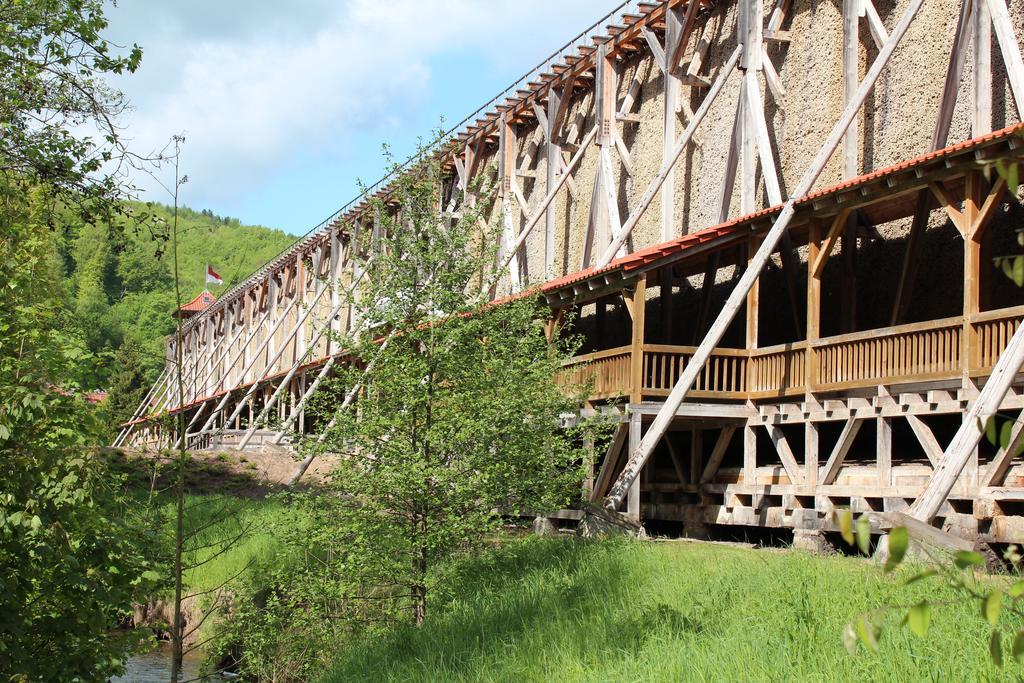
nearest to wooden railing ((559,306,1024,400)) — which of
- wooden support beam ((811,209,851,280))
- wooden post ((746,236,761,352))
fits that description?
wooden post ((746,236,761,352))

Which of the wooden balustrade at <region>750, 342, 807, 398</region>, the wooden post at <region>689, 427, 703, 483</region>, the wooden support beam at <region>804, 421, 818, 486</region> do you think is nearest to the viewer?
the wooden support beam at <region>804, 421, 818, 486</region>

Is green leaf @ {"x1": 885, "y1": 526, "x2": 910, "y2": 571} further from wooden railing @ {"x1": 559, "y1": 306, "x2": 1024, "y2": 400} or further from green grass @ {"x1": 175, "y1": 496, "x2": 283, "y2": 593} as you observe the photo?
green grass @ {"x1": 175, "y1": 496, "x2": 283, "y2": 593}

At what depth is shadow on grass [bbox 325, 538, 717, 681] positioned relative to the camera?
8594 millimetres

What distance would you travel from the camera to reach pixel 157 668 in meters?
17.6

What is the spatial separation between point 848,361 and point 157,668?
11.6 metres

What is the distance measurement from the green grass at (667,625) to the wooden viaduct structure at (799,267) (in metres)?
2.68

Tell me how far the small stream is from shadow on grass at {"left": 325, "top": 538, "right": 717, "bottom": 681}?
19.0 ft

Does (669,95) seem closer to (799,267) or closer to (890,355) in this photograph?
(799,267)

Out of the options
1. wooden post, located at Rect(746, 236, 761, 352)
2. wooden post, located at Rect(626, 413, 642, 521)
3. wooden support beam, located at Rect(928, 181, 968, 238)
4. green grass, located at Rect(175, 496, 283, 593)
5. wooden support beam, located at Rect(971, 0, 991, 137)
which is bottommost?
green grass, located at Rect(175, 496, 283, 593)

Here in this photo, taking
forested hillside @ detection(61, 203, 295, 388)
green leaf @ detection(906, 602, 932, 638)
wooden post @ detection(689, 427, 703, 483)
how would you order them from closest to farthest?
green leaf @ detection(906, 602, 932, 638) < wooden post @ detection(689, 427, 703, 483) < forested hillside @ detection(61, 203, 295, 388)

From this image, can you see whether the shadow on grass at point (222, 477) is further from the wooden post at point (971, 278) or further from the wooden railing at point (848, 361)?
the wooden post at point (971, 278)

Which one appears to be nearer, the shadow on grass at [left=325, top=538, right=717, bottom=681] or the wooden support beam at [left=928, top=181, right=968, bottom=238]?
the shadow on grass at [left=325, top=538, right=717, bottom=681]

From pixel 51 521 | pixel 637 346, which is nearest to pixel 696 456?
pixel 637 346

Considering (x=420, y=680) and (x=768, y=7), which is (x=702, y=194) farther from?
(x=420, y=680)
